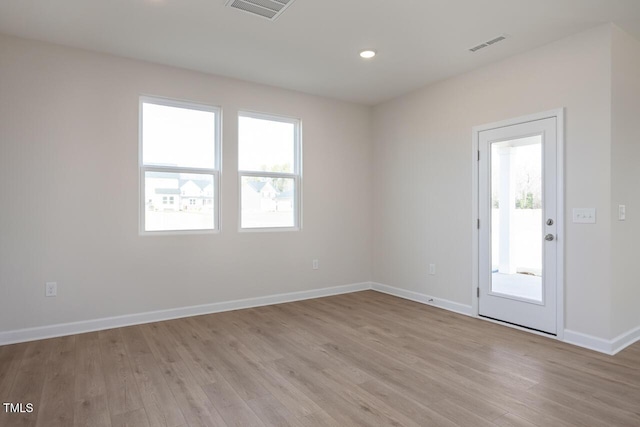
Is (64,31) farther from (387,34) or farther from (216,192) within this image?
(387,34)

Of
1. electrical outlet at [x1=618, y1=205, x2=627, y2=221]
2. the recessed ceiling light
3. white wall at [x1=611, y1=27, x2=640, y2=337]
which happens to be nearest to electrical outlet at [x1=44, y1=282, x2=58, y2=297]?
the recessed ceiling light

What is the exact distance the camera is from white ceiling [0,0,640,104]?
114 inches

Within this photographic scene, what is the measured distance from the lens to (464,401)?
2320 millimetres

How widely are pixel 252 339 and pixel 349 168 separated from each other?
2921 mm

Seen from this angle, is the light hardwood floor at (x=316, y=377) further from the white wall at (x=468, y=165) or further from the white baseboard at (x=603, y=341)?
the white wall at (x=468, y=165)

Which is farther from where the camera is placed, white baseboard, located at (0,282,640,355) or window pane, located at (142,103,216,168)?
window pane, located at (142,103,216,168)

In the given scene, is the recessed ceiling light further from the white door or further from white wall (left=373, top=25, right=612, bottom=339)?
the white door

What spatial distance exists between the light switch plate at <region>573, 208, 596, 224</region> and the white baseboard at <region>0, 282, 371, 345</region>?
3.00m

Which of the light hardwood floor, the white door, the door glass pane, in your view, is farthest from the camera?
the door glass pane

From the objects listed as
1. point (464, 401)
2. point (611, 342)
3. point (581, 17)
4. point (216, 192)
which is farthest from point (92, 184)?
point (611, 342)

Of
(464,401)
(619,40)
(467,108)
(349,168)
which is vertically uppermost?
(619,40)

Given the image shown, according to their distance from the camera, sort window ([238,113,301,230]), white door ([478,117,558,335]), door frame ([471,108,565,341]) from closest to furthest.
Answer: door frame ([471,108,565,341]) < white door ([478,117,558,335]) < window ([238,113,301,230])

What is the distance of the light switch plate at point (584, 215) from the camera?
3197 millimetres

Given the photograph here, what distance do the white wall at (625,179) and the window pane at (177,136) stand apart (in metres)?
3.96
